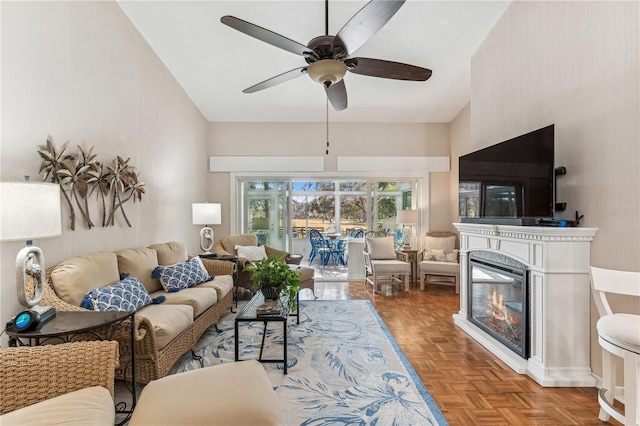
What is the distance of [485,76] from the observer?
3645mm

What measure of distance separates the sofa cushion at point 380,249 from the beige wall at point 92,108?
301 centimetres

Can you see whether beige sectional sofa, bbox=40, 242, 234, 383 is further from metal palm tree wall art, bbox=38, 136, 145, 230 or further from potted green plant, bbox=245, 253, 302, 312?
potted green plant, bbox=245, 253, 302, 312

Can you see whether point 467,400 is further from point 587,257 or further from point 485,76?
Result: point 485,76

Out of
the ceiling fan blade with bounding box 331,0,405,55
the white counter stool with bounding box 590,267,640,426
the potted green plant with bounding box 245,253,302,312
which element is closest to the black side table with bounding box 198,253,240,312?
the potted green plant with bounding box 245,253,302,312

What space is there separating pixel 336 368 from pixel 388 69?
247cm

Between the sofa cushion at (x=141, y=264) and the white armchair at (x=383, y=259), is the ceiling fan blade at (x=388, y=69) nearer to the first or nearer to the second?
the sofa cushion at (x=141, y=264)

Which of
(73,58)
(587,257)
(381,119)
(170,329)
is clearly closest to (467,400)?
(587,257)

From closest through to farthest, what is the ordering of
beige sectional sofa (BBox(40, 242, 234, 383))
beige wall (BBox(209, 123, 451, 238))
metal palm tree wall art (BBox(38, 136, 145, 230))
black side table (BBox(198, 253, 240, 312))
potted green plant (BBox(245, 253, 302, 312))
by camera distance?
beige sectional sofa (BBox(40, 242, 234, 383)) < metal palm tree wall art (BBox(38, 136, 145, 230)) < potted green plant (BBox(245, 253, 302, 312)) < black side table (BBox(198, 253, 240, 312)) < beige wall (BBox(209, 123, 451, 238))

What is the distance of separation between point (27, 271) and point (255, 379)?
142 centimetres

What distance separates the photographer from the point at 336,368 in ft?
7.98

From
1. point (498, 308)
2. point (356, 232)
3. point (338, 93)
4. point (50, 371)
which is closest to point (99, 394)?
point (50, 371)

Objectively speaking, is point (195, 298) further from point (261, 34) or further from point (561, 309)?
point (561, 309)

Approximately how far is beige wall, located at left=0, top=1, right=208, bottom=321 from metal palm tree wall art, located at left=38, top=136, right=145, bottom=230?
0.07 meters

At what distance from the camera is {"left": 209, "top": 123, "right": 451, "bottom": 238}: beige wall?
5.63 meters
